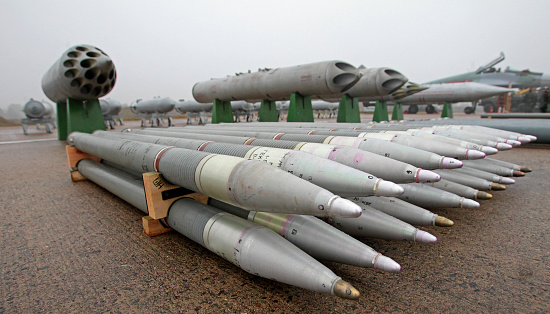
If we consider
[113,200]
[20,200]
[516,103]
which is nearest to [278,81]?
[113,200]

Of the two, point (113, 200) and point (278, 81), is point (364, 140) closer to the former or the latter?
point (113, 200)

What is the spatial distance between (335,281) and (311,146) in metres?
1.50

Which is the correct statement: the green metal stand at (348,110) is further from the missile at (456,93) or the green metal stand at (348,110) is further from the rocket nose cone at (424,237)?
the rocket nose cone at (424,237)

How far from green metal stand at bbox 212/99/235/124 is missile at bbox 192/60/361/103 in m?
0.42

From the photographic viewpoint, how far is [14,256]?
2.32 meters

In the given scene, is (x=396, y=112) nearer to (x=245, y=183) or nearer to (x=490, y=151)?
(x=490, y=151)

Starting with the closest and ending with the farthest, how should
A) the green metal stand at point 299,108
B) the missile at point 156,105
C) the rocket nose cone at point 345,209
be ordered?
the rocket nose cone at point 345,209, the green metal stand at point 299,108, the missile at point 156,105

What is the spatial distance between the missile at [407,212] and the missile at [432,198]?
454mm

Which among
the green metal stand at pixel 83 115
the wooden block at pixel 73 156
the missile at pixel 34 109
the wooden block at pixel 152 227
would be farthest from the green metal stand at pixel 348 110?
the missile at pixel 34 109

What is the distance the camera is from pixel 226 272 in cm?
201

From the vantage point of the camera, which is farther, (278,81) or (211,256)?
(278,81)

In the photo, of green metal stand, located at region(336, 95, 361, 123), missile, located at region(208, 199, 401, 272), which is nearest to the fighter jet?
green metal stand, located at region(336, 95, 361, 123)

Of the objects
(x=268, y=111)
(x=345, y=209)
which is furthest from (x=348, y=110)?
(x=345, y=209)

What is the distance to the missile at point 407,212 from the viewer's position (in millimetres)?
2174
